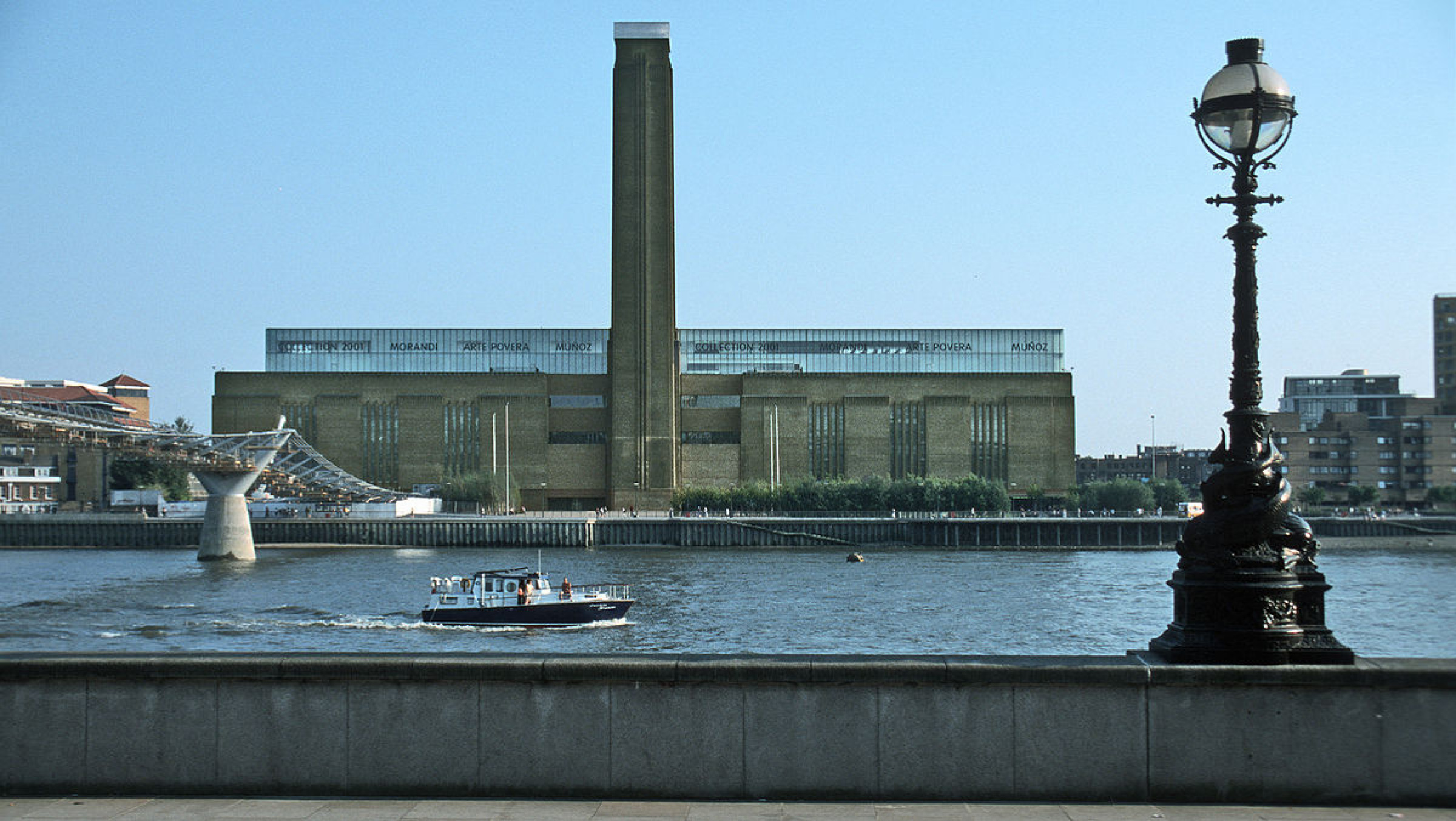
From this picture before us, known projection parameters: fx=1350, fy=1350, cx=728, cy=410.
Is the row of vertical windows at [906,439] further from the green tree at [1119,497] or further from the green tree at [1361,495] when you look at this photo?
the green tree at [1361,495]

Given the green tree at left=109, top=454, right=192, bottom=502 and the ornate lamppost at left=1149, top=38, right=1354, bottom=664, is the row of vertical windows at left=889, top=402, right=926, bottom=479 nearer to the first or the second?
the green tree at left=109, top=454, right=192, bottom=502

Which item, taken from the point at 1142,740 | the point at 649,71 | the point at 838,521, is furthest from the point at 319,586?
the point at 649,71

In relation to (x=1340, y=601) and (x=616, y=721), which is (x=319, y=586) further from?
(x=616, y=721)

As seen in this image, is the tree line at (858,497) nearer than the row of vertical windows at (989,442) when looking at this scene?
Yes

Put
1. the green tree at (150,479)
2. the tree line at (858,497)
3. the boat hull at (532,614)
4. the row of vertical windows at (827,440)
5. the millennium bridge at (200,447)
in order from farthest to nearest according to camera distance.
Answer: the green tree at (150,479)
the row of vertical windows at (827,440)
the tree line at (858,497)
the millennium bridge at (200,447)
the boat hull at (532,614)

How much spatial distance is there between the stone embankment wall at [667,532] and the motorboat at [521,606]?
2512 inches

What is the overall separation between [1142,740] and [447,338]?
501ft

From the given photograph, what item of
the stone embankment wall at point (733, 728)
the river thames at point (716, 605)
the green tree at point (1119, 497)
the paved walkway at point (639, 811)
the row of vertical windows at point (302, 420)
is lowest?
the river thames at point (716, 605)

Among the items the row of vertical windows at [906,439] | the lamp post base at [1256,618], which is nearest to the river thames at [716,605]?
the lamp post base at [1256,618]

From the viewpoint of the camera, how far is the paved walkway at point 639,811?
10078 mm

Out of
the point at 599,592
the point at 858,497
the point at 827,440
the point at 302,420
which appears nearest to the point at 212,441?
the point at 302,420

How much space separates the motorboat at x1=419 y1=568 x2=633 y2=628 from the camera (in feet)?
180

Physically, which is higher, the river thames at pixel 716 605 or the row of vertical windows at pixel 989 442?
the row of vertical windows at pixel 989 442

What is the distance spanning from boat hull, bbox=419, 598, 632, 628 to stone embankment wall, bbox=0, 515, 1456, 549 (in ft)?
216
